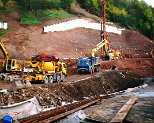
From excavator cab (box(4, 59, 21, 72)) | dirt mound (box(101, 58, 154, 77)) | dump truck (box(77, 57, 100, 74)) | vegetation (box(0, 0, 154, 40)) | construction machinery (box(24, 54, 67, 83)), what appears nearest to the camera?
construction machinery (box(24, 54, 67, 83))

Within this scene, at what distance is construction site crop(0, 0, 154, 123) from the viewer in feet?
59.8

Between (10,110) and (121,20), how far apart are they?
68593 millimetres

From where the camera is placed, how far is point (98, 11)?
278 feet

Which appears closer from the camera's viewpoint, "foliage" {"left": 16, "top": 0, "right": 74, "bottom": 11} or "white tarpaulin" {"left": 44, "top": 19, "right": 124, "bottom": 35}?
"white tarpaulin" {"left": 44, "top": 19, "right": 124, "bottom": 35}

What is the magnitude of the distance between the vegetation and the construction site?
270cm

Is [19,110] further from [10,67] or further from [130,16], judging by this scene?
[130,16]

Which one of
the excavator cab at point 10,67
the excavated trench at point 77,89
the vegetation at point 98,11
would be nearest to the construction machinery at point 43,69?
the excavated trench at point 77,89

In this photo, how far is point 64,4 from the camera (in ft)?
245

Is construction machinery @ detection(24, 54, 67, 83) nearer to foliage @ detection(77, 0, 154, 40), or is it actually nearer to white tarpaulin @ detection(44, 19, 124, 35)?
white tarpaulin @ detection(44, 19, 124, 35)

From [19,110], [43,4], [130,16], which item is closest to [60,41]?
[43,4]

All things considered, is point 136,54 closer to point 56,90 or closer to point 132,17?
point 132,17

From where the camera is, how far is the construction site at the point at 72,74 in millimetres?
18234

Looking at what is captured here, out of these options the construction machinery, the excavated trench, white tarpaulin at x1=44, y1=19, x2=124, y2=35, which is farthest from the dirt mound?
the construction machinery

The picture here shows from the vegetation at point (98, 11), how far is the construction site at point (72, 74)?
2.70 meters
